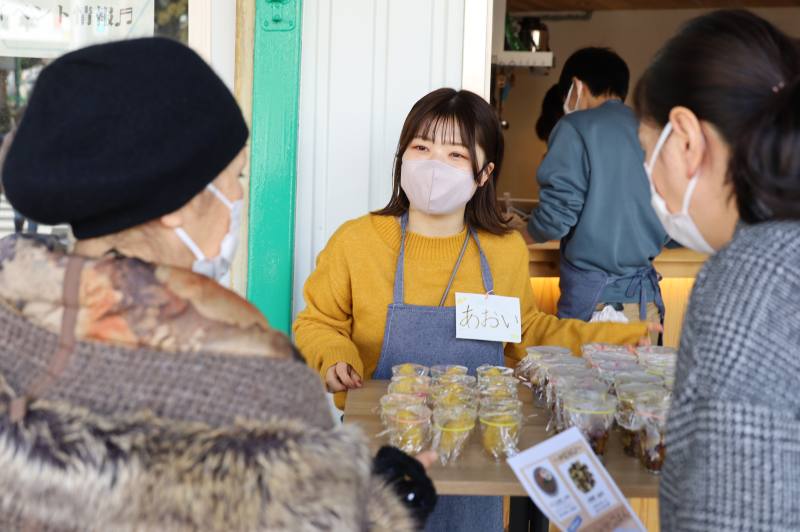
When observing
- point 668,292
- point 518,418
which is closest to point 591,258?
point 668,292

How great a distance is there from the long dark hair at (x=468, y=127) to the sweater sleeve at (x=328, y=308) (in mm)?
365

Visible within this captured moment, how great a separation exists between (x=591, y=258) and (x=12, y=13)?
2380 mm

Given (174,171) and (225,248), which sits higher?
(174,171)

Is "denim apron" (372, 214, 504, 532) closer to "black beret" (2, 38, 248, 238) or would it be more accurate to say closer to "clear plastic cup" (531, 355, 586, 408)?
"clear plastic cup" (531, 355, 586, 408)

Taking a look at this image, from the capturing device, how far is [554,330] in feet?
8.63

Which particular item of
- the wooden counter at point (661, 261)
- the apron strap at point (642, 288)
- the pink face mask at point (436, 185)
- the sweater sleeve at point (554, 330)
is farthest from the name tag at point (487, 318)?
the wooden counter at point (661, 261)

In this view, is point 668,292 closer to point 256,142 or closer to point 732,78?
point 256,142

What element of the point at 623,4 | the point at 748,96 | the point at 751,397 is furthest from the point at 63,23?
the point at 623,4

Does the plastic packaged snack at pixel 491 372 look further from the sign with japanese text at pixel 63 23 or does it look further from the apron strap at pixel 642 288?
the sign with japanese text at pixel 63 23

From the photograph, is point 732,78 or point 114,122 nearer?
point 114,122

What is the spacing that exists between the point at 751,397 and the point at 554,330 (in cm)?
142

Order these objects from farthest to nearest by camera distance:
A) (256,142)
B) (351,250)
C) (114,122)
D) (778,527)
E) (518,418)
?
(256,142) < (351,250) < (518,418) < (778,527) < (114,122)

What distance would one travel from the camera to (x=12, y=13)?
3082 mm

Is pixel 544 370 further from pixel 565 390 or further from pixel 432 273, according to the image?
pixel 432 273
